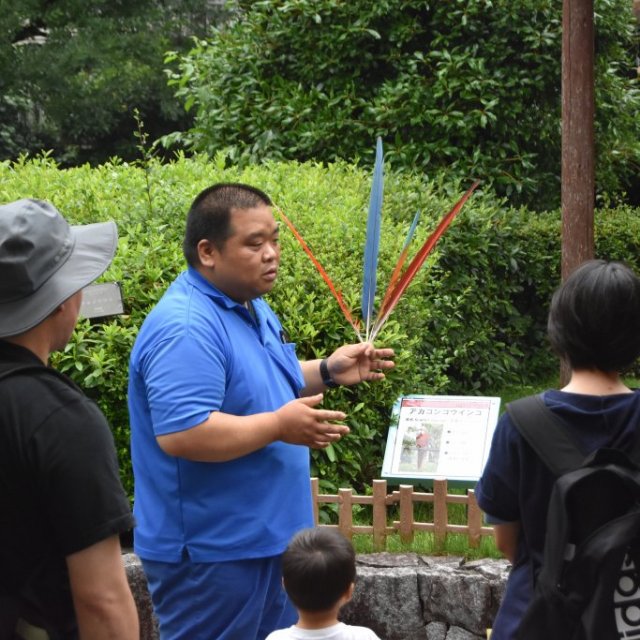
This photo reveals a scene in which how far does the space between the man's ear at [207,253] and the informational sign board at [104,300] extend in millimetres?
1468

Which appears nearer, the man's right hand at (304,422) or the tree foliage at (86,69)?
the man's right hand at (304,422)

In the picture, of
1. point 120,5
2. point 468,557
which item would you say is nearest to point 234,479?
point 468,557

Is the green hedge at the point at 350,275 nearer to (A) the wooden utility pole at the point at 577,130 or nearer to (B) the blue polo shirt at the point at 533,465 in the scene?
(A) the wooden utility pole at the point at 577,130

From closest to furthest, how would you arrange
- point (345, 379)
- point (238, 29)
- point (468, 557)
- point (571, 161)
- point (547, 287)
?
point (345, 379) → point (468, 557) → point (571, 161) → point (547, 287) → point (238, 29)

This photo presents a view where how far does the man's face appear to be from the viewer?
3.49 meters

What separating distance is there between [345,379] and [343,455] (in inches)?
68.7

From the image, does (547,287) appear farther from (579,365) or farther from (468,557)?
(579,365)

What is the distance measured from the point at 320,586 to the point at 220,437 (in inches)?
18.5

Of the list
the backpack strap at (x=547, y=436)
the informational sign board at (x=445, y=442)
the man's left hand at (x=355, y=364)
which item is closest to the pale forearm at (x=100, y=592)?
the backpack strap at (x=547, y=436)

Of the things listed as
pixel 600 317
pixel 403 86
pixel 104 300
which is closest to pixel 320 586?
pixel 600 317

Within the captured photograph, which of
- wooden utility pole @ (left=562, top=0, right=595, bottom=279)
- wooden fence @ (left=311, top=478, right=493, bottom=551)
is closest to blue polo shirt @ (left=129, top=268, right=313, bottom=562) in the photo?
→ wooden fence @ (left=311, top=478, right=493, bottom=551)

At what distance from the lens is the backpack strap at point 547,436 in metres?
2.53

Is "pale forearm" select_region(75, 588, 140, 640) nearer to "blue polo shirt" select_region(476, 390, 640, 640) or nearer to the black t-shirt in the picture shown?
the black t-shirt

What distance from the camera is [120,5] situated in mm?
19656
